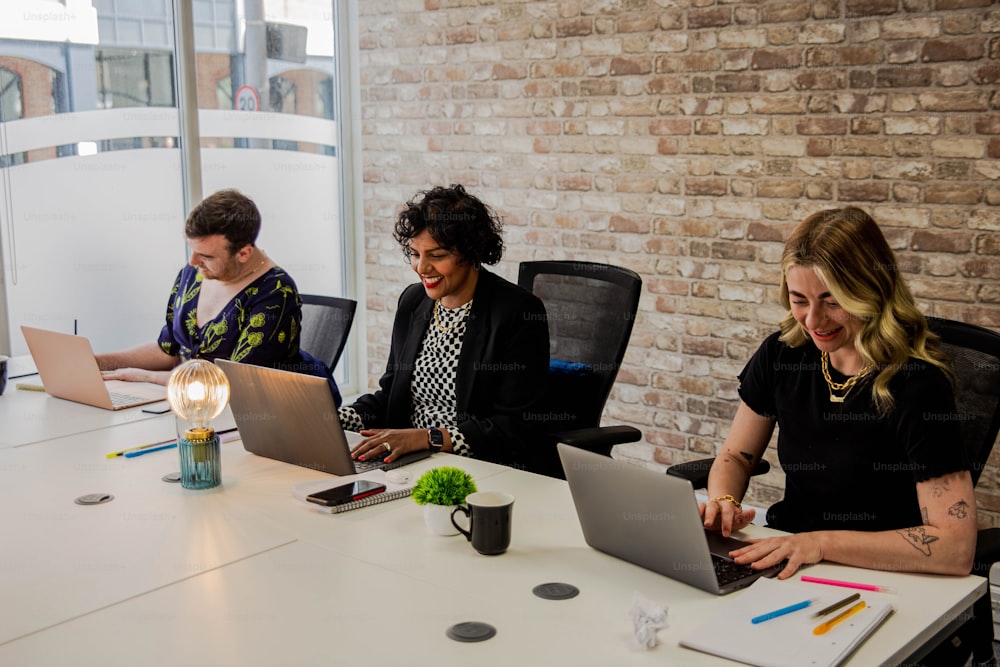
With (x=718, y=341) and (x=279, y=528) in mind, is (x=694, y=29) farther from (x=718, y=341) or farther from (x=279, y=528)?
(x=279, y=528)

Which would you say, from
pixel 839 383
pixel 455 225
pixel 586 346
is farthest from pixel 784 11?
pixel 839 383

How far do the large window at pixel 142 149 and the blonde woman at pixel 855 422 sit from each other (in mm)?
3089

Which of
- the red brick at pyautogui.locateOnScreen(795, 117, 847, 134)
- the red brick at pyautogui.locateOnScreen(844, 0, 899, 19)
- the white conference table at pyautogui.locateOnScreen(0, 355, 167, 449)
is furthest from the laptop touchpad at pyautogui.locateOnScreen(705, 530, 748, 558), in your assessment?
the red brick at pyautogui.locateOnScreen(844, 0, 899, 19)

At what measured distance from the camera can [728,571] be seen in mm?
1621

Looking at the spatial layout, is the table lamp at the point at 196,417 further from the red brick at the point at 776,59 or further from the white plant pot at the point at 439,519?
the red brick at the point at 776,59

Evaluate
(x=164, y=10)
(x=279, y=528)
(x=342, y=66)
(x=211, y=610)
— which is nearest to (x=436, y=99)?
(x=342, y=66)

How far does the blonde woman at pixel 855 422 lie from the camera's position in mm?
1649

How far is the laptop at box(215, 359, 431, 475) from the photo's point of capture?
2.08m

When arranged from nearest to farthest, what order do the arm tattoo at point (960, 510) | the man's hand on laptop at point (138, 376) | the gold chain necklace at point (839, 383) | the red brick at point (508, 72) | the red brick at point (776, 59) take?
the arm tattoo at point (960, 510)
the gold chain necklace at point (839, 383)
the man's hand on laptop at point (138, 376)
the red brick at point (776, 59)
the red brick at point (508, 72)

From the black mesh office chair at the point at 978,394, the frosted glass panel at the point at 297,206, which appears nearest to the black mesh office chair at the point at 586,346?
the black mesh office chair at the point at 978,394

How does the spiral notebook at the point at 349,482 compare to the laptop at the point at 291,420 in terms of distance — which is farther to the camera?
the laptop at the point at 291,420

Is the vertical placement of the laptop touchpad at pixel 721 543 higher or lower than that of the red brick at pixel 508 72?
lower

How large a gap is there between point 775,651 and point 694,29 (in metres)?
2.85

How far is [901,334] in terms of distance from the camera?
1841mm
